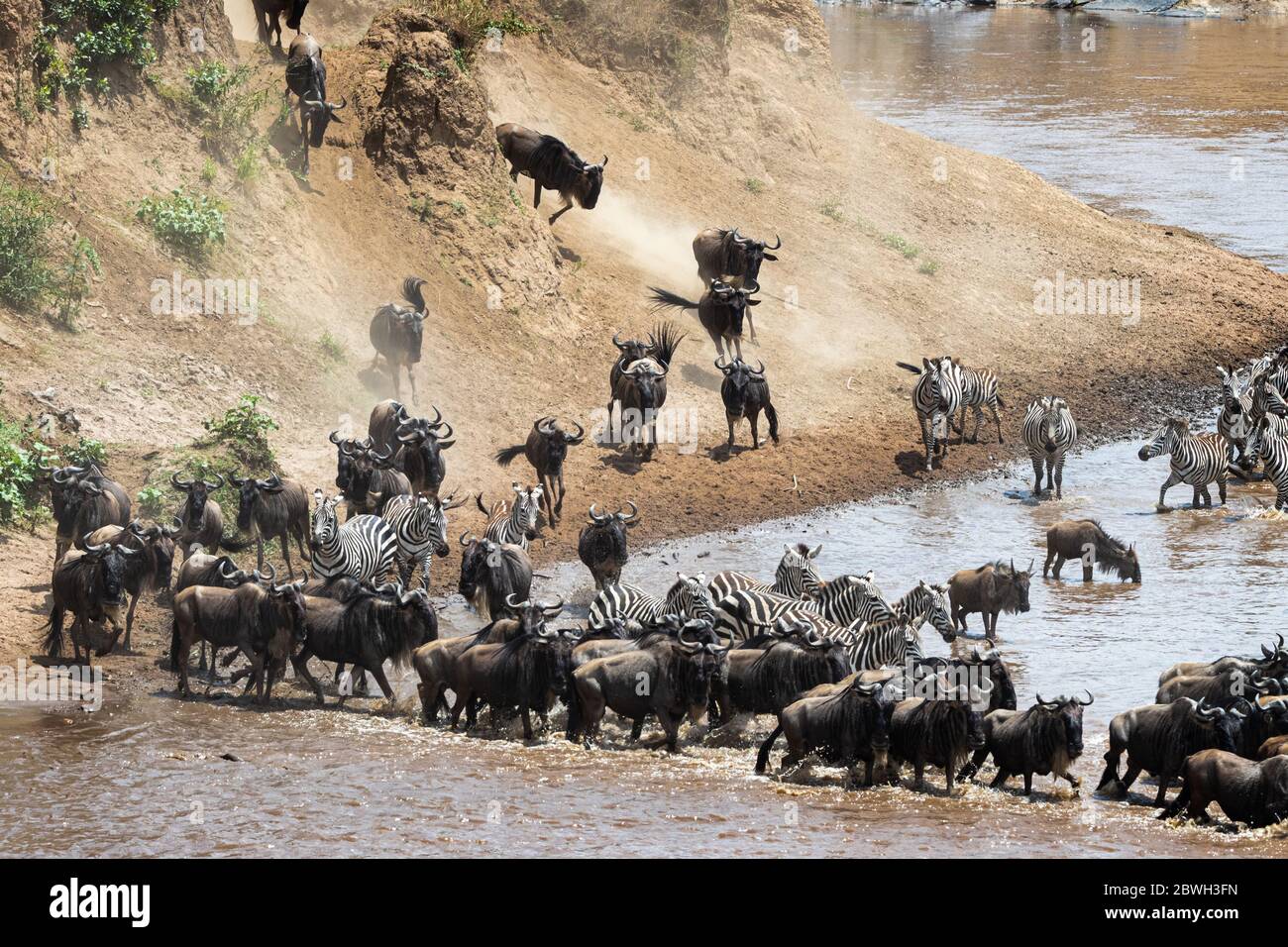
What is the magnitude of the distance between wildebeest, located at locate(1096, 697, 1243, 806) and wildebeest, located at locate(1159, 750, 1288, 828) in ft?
1.57

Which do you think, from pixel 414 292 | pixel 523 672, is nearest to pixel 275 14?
pixel 414 292

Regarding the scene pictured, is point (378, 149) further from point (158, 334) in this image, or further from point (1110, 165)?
point (1110, 165)

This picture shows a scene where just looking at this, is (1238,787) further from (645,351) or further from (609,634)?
(645,351)

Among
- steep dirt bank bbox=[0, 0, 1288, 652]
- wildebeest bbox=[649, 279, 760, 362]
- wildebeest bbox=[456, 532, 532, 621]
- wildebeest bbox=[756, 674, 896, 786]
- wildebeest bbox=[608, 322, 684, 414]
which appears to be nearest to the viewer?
wildebeest bbox=[756, 674, 896, 786]

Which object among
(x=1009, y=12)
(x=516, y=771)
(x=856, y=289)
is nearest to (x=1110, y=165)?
(x=856, y=289)

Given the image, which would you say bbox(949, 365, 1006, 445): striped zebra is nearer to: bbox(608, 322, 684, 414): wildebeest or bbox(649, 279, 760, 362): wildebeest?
bbox(649, 279, 760, 362): wildebeest

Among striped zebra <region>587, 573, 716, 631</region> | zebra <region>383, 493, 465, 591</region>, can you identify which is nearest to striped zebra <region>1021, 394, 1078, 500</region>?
striped zebra <region>587, 573, 716, 631</region>

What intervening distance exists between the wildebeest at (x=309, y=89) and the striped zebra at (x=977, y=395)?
1010 cm

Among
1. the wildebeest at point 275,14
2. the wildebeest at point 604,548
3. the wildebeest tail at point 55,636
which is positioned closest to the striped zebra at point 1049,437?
the wildebeest at point 604,548

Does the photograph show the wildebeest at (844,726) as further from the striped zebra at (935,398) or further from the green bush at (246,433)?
the striped zebra at (935,398)

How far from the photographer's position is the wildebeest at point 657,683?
15.0 metres

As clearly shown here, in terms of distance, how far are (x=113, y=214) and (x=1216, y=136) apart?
37.3 meters

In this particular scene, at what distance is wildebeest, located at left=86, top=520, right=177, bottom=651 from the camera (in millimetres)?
17188

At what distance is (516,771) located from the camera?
568 inches
